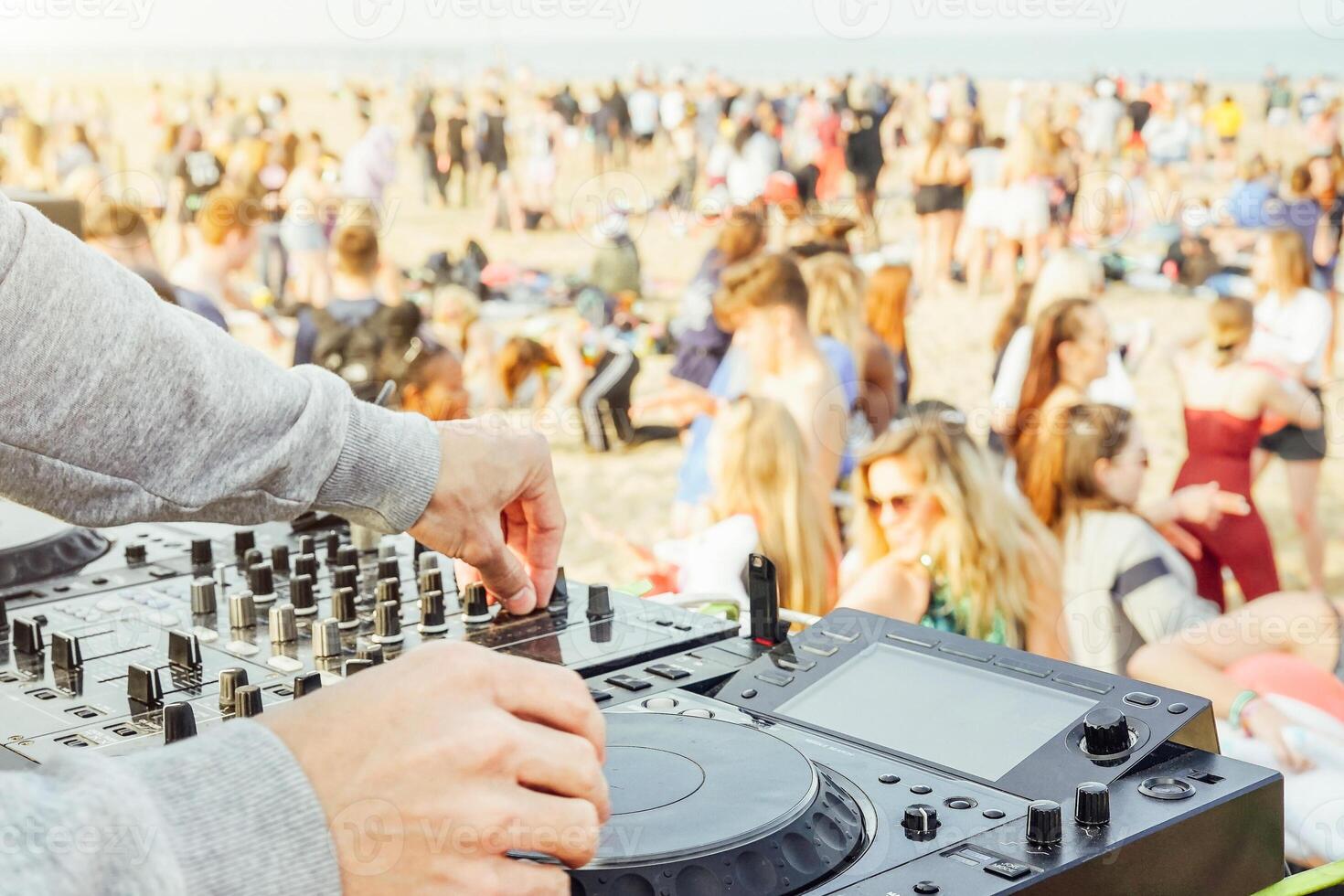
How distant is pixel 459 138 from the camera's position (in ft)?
25.2

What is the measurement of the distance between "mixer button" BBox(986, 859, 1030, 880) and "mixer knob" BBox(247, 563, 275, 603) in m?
0.70

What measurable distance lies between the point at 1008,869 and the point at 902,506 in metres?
2.77

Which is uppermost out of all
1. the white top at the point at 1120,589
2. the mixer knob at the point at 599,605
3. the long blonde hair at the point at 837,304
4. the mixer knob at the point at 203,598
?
the mixer knob at the point at 203,598

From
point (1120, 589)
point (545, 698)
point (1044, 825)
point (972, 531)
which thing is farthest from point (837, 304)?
point (545, 698)

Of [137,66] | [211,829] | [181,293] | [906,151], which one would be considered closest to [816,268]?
[906,151]

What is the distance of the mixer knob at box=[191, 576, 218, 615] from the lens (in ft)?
3.82

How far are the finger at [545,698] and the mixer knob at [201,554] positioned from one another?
2.40ft

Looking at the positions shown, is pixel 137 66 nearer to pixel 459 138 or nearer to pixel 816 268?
pixel 459 138

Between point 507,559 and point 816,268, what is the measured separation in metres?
3.12

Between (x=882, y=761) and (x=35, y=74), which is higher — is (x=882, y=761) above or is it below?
below

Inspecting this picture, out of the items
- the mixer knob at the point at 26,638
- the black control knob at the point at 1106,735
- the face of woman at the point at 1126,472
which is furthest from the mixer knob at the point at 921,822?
the face of woman at the point at 1126,472

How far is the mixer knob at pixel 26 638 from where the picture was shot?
1.07 metres

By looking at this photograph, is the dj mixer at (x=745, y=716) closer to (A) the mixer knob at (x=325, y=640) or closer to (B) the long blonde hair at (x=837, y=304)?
(A) the mixer knob at (x=325, y=640)

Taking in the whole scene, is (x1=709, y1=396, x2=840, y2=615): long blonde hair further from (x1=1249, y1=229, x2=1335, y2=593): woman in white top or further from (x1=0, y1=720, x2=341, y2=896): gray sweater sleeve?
(x1=0, y1=720, x2=341, y2=896): gray sweater sleeve
